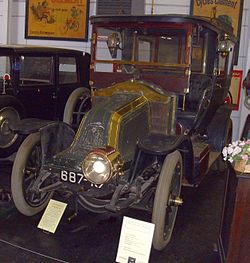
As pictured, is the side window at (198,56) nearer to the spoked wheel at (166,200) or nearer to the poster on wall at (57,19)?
the spoked wheel at (166,200)

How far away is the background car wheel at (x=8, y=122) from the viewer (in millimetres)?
4090

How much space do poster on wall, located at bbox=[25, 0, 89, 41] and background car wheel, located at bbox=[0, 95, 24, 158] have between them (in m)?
2.21

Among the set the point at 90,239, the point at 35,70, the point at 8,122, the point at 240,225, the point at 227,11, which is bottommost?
the point at 90,239

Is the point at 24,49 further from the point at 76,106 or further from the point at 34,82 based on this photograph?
the point at 76,106

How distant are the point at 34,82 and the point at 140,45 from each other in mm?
1507

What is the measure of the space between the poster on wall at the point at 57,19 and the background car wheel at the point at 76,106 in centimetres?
162

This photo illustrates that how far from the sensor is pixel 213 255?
2.67 metres

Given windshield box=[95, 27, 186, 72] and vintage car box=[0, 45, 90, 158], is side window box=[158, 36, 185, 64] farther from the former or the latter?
vintage car box=[0, 45, 90, 158]

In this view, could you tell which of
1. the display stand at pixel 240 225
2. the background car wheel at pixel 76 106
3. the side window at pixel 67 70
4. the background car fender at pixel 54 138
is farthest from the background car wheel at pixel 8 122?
the display stand at pixel 240 225

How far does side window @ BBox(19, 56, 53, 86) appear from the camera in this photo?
456 cm

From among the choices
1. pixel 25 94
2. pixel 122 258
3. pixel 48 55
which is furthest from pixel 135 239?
pixel 48 55

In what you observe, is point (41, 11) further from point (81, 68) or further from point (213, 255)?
point (213, 255)

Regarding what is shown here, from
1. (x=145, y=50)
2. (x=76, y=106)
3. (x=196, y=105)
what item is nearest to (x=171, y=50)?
(x=145, y=50)

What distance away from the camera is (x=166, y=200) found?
2.58 meters
